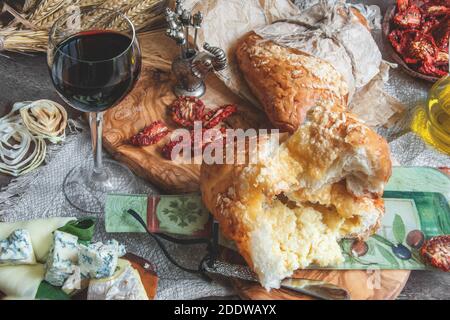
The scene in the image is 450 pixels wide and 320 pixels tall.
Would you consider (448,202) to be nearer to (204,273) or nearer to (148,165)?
(204,273)

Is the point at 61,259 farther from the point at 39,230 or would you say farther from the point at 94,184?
the point at 94,184

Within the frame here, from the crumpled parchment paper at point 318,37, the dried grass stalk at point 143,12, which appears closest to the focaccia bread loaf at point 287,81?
the crumpled parchment paper at point 318,37

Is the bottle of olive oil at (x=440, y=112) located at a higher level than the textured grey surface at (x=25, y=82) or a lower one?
lower

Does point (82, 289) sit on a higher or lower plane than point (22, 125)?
lower

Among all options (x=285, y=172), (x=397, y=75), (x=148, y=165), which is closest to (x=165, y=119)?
(x=148, y=165)

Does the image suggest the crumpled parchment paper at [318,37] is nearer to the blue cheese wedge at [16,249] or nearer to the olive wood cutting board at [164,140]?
the olive wood cutting board at [164,140]

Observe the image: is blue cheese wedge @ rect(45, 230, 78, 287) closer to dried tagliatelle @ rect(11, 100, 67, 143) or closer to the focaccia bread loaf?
dried tagliatelle @ rect(11, 100, 67, 143)

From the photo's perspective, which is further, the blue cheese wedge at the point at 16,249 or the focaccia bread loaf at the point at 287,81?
the focaccia bread loaf at the point at 287,81
